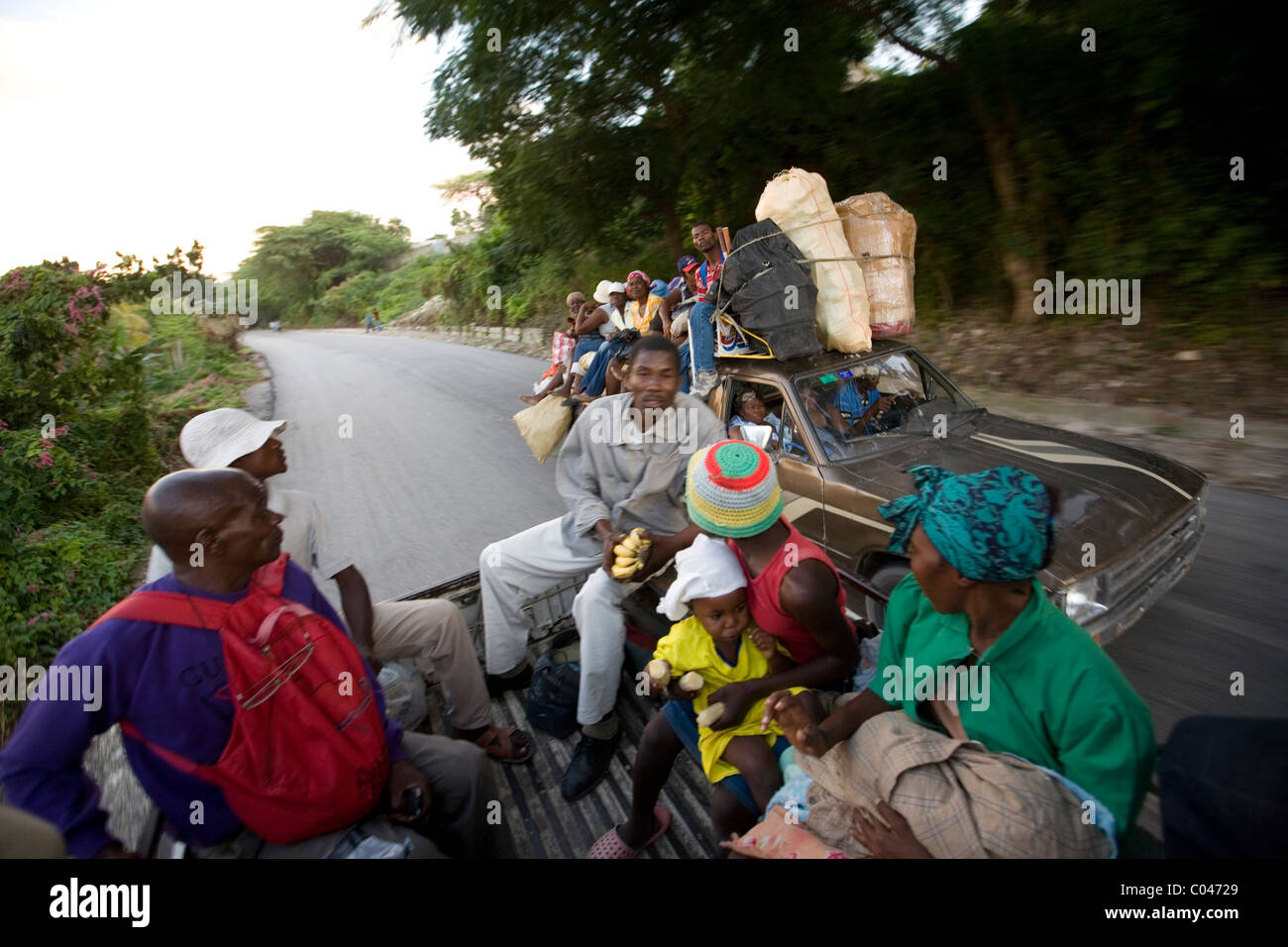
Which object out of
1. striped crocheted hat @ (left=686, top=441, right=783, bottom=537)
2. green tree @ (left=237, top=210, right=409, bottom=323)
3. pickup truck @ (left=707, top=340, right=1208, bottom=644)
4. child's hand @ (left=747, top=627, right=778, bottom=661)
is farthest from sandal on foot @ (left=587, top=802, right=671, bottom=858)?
green tree @ (left=237, top=210, right=409, bottom=323)

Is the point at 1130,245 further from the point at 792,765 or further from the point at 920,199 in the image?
the point at 792,765

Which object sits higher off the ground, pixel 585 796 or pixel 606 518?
pixel 606 518

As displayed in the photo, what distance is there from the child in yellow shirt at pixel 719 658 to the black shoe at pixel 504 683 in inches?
50.4

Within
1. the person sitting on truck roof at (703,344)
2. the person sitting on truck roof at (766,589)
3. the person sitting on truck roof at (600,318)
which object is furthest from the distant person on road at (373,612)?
the person sitting on truck roof at (600,318)

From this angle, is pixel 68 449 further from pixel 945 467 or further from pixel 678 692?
pixel 945 467

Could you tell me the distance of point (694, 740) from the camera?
221 cm

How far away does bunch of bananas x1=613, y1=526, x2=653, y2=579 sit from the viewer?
2.64m

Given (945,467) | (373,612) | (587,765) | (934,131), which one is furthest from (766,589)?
(934,131)

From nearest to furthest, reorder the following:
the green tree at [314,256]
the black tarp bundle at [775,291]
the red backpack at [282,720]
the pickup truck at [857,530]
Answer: the red backpack at [282,720] → the pickup truck at [857,530] → the black tarp bundle at [775,291] → the green tree at [314,256]

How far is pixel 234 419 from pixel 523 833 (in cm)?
216

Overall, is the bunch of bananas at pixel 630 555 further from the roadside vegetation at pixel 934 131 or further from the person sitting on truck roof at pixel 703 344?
the roadside vegetation at pixel 934 131

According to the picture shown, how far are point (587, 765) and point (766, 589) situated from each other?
4.20 ft

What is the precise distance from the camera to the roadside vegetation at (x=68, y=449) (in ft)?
14.0

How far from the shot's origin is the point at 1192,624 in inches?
141
